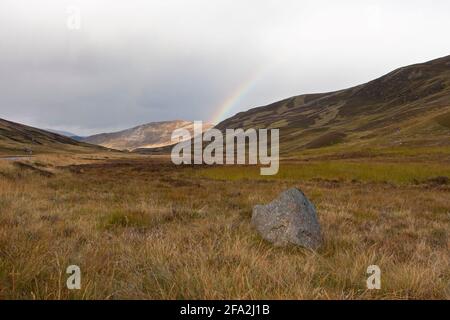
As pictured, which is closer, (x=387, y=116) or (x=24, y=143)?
(x=24, y=143)

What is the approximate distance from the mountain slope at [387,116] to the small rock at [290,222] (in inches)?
2365

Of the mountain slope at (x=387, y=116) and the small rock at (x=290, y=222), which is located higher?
the mountain slope at (x=387, y=116)

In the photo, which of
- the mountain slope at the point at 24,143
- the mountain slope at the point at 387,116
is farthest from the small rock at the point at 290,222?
the mountain slope at the point at 24,143

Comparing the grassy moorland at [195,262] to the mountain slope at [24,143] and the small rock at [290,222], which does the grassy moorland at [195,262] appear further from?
the mountain slope at [24,143]

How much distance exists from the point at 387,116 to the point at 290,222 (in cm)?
12368

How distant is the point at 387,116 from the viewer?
4651 inches

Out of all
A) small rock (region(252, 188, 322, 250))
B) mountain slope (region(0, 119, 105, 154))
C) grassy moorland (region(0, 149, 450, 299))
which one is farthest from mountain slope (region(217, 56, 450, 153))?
mountain slope (region(0, 119, 105, 154))

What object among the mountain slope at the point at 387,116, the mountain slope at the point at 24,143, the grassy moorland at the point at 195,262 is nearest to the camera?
→ the grassy moorland at the point at 195,262

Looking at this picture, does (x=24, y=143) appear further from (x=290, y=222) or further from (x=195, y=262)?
(x=195, y=262)

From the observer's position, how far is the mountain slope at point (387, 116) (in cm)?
7319

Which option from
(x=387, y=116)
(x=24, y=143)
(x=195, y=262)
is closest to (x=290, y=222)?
(x=195, y=262)

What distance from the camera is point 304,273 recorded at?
13.7ft
